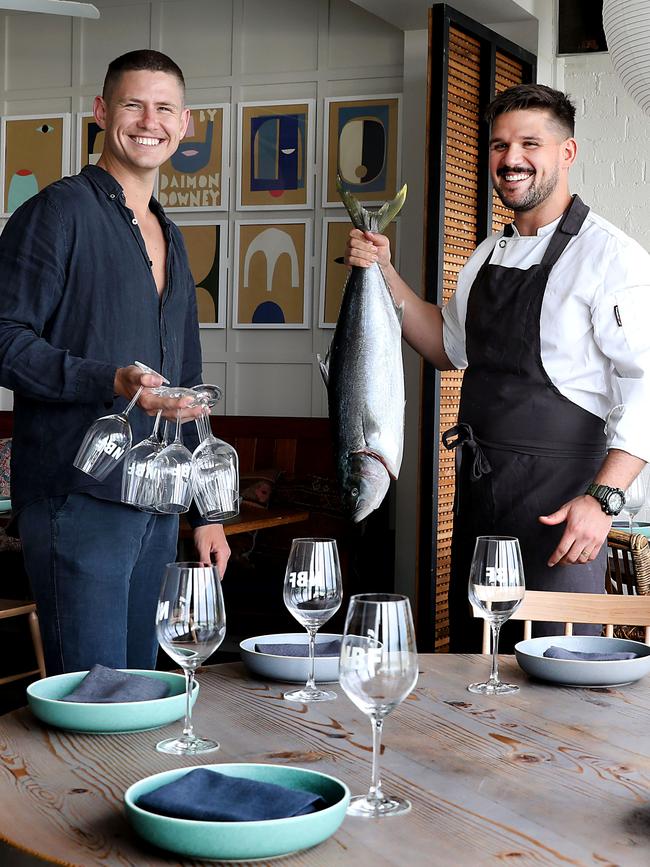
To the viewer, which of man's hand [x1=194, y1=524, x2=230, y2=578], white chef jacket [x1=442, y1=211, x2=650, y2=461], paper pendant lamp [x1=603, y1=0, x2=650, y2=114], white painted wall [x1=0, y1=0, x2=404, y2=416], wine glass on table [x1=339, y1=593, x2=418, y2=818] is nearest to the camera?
wine glass on table [x1=339, y1=593, x2=418, y2=818]

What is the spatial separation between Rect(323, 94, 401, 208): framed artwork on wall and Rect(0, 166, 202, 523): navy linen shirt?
12.4ft

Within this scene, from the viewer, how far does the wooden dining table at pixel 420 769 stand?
109cm

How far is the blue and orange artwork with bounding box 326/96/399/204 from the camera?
5.91 meters

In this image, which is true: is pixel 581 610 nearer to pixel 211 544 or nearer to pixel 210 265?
pixel 211 544

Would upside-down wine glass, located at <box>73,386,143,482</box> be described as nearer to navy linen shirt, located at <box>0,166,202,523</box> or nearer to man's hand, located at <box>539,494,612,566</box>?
navy linen shirt, located at <box>0,166,202,523</box>

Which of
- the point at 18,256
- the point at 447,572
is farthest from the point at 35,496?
the point at 447,572

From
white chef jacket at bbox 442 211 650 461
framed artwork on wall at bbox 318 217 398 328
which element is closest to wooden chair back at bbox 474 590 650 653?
white chef jacket at bbox 442 211 650 461

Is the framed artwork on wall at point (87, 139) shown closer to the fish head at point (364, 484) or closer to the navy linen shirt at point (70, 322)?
the navy linen shirt at point (70, 322)

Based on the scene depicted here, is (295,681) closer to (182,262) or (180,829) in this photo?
(180,829)

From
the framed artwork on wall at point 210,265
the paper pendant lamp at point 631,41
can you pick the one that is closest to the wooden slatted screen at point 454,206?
the paper pendant lamp at point 631,41

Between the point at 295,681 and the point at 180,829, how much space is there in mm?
715

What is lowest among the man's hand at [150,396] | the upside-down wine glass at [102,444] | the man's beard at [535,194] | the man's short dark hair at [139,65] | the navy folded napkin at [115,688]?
the navy folded napkin at [115,688]

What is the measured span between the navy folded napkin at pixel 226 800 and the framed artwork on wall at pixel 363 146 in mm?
5002

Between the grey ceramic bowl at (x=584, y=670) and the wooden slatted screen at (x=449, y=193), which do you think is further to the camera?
the wooden slatted screen at (x=449, y=193)
